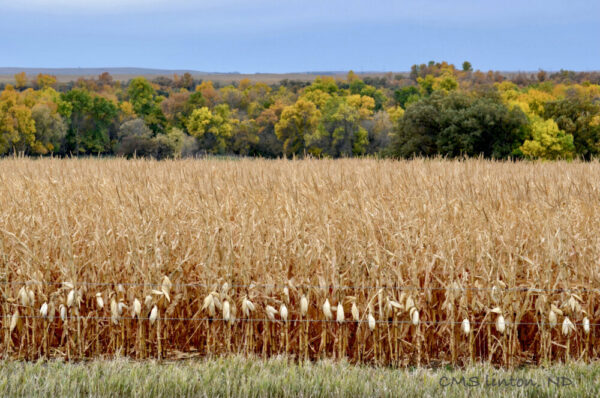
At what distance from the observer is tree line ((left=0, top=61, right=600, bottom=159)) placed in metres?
29.2

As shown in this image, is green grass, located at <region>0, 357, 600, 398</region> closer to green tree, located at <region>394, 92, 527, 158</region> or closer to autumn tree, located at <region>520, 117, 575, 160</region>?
green tree, located at <region>394, 92, 527, 158</region>

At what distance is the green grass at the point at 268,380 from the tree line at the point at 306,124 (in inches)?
958

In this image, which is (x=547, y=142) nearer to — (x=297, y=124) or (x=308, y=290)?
(x=297, y=124)

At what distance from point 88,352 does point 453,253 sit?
11.1 ft

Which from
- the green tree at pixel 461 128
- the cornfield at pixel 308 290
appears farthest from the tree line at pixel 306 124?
the cornfield at pixel 308 290

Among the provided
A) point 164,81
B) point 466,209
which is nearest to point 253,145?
point 466,209

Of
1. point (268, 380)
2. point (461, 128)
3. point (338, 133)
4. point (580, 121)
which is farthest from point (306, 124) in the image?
point (268, 380)

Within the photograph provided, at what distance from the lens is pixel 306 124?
4081cm

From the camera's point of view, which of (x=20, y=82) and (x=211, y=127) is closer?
(x=211, y=127)

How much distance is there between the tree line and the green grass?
24.3 metres

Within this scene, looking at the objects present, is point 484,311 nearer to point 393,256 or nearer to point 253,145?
point 393,256

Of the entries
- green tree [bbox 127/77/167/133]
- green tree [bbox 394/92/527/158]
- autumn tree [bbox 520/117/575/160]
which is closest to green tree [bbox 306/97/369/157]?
green tree [bbox 394/92/527/158]

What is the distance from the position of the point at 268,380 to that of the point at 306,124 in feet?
120

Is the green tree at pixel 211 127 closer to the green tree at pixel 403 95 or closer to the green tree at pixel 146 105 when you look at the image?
the green tree at pixel 146 105
